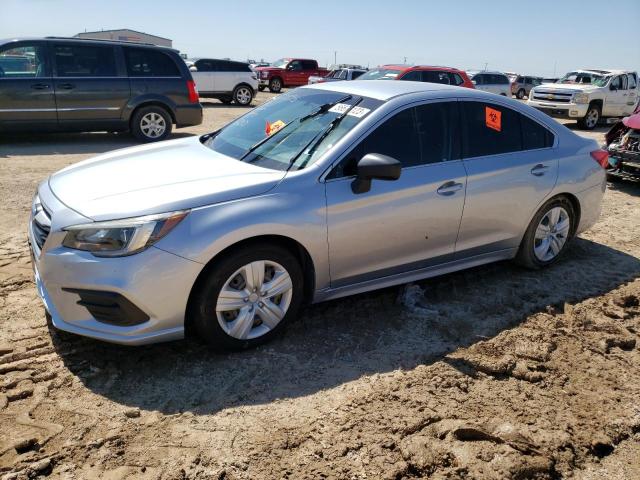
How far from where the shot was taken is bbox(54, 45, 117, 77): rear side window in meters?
9.48

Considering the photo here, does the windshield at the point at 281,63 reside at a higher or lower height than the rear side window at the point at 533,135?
higher

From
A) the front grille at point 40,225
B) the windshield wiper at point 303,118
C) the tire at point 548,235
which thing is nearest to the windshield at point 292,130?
the windshield wiper at point 303,118

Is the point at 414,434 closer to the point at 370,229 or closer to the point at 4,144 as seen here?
the point at 370,229

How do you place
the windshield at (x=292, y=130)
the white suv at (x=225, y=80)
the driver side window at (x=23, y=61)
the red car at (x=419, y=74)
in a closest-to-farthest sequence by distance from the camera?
the windshield at (x=292, y=130)
the driver side window at (x=23, y=61)
the red car at (x=419, y=74)
the white suv at (x=225, y=80)

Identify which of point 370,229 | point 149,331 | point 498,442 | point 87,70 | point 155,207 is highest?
point 87,70

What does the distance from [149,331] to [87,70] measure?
8200 mm

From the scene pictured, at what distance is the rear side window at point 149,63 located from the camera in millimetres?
10133

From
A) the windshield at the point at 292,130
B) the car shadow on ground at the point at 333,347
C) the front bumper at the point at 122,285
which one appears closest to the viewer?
the front bumper at the point at 122,285

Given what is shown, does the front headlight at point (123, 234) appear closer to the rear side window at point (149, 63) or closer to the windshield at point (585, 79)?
the rear side window at point (149, 63)

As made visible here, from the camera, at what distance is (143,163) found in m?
3.82

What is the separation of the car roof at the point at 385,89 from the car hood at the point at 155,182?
1.08 m

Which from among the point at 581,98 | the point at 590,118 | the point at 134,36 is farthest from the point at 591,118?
the point at 134,36

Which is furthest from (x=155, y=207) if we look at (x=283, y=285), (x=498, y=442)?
(x=498, y=442)

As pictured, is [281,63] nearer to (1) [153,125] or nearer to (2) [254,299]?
(1) [153,125]
